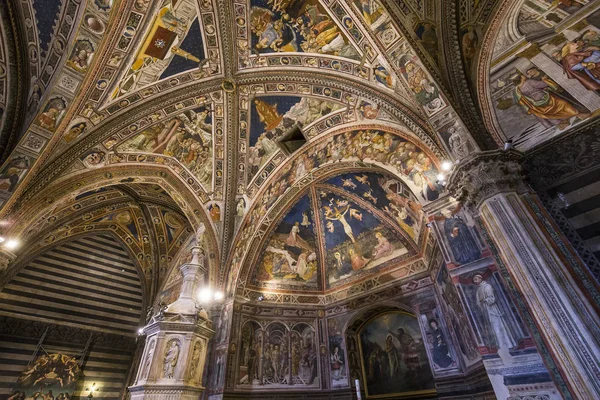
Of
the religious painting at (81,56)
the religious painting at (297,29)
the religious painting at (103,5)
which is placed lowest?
the religious painting at (81,56)

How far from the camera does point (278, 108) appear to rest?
30.1 ft

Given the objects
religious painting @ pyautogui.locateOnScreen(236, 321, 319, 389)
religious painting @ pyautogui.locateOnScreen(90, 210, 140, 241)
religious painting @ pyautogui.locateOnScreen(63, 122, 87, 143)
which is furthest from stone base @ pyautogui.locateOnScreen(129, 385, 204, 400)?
religious painting @ pyautogui.locateOnScreen(90, 210, 140, 241)

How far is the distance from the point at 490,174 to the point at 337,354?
7.46 m

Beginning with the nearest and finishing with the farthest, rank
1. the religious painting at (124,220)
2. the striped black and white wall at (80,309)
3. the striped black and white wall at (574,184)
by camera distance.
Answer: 1. the striped black and white wall at (574,184)
2. the striped black and white wall at (80,309)
3. the religious painting at (124,220)

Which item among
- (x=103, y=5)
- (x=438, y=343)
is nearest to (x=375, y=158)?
(x=438, y=343)

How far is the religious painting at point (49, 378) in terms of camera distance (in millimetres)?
9516

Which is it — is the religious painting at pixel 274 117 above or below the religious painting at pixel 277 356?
above

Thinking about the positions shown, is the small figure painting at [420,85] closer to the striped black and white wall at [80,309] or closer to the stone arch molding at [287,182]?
the stone arch molding at [287,182]

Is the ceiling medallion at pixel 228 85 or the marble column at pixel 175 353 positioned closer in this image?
the marble column at pixel 175 353

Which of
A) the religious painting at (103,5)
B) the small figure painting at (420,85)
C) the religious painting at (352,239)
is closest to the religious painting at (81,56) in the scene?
the religious painting at (103,5)

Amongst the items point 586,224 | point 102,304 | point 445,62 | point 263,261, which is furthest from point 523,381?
point 102,304

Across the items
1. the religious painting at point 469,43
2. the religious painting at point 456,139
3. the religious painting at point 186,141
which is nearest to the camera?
the religious painting at point 456,139

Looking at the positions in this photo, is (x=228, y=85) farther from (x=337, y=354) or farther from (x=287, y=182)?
(x=337, y=354)

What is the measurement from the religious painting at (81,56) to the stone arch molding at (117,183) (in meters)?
2.82
